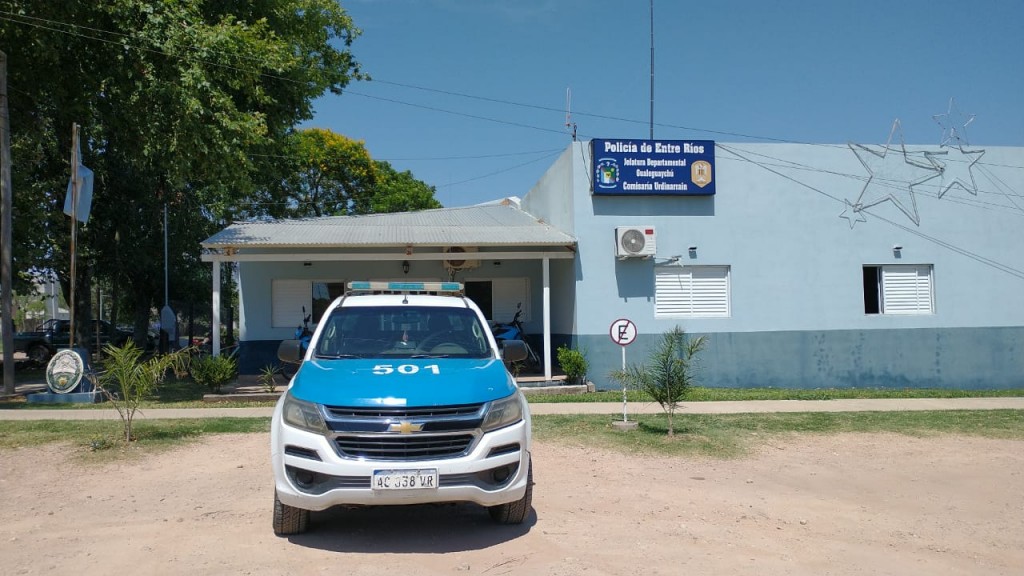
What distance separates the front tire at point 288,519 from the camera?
554 centimetres

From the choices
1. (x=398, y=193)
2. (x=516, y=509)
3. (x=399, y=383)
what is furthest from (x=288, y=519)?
(x=398, y=193)

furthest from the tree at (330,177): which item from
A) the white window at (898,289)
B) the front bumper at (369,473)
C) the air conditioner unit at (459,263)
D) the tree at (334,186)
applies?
the front bumper at (369,473)

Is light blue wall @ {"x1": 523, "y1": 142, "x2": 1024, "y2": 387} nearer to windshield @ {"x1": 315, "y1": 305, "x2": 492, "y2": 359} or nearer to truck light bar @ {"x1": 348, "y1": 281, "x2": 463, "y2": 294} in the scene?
truck light bar @ {"x1": 348, "y1": 281, "x2": 463, "y2": 294}

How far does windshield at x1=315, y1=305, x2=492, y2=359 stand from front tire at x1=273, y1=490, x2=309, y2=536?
1.23 meters

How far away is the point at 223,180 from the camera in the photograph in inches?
Answer: 590

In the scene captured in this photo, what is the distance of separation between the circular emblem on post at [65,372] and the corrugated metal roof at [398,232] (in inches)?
117

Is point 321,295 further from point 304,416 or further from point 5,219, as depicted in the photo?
point 304,416

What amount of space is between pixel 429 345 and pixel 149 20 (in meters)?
10.6

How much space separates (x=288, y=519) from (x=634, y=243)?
11.1 m

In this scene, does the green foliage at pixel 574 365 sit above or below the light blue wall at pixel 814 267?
A: below

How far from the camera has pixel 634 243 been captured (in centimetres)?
1559

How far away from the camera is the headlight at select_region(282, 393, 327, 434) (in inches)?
203

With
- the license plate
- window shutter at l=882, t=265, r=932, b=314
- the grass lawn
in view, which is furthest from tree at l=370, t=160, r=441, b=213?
the license plate

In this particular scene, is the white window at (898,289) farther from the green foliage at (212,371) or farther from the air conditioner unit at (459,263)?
the green foliage at (212,371)
